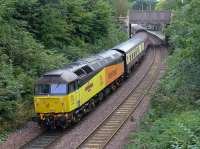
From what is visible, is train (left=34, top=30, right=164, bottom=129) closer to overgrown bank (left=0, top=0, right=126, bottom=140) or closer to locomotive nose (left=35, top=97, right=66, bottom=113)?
locomotive nose (left=35, top=97, right=66, bottom=113)

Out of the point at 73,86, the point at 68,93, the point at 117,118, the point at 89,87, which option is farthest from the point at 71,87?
the point at 117,118

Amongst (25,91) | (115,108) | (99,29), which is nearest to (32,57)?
(25,91)

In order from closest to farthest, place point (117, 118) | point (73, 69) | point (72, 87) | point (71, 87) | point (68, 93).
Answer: point (68, 93) < point (71, 87) < point (72, 87) < point (73, 69) < point (117, 118)

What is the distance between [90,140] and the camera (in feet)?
68.5

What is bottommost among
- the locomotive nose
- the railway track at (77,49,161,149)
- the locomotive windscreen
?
the railway track at (77,49,161,149)

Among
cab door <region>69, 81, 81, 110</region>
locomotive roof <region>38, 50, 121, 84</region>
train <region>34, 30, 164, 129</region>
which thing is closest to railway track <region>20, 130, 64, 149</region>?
train <region>34, 30, 164, 129</region>

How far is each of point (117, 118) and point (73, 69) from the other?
150 inches

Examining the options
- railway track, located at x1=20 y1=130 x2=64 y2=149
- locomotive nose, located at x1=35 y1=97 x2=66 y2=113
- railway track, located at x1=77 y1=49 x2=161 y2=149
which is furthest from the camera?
locomotive nose, located at x1=35 y1=97 x2=66 y2=113

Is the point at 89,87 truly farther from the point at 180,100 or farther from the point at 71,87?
the point at 180,100

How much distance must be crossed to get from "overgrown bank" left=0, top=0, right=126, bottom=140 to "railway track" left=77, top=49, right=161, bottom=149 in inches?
162

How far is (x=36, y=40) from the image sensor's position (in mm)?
33562

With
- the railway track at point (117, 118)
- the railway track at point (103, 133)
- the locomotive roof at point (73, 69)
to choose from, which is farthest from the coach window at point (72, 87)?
the railway track at point (117, 118)

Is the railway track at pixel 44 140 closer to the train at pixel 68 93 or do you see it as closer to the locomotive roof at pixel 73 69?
the train at pixel 68 93

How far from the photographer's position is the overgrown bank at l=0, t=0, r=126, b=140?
23.4 metres
